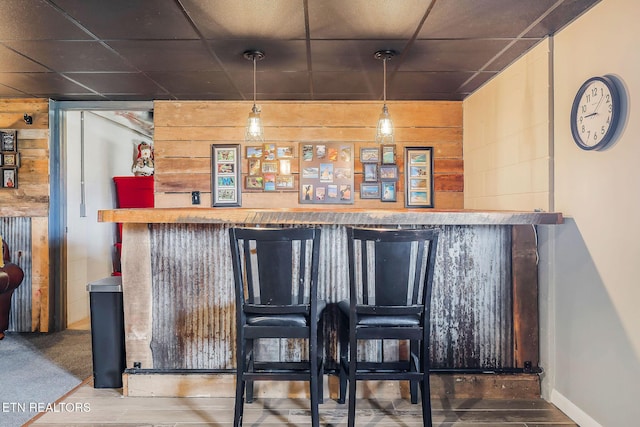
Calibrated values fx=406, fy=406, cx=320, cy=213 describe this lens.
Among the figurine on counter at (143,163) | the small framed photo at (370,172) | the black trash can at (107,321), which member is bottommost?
the black trash can at (107,321)

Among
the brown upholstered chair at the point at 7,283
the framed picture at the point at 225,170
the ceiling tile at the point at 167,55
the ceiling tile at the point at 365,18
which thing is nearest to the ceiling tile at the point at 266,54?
the ceiling tile at the point at 167,55

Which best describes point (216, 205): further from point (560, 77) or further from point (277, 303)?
point (560, 77)

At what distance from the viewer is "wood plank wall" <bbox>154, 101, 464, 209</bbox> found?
13.8 feet

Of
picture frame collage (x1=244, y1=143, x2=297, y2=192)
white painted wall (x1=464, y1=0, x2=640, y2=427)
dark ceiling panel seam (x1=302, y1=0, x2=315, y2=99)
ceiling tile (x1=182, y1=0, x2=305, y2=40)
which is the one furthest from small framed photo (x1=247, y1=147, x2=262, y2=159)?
white painted wall (x1=464, y1=0, x2=640, y2=427)

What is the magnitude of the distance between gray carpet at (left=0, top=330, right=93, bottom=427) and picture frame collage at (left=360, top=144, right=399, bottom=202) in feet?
9.53

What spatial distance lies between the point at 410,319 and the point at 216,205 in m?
2.75

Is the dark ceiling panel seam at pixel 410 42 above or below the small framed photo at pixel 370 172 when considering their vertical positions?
above

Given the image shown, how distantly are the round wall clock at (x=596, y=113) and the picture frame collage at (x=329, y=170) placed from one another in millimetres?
2202

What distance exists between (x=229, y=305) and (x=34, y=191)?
2921mm

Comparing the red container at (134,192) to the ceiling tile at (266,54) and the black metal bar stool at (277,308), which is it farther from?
the black metal bar stool at (277,308)

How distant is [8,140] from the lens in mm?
4086

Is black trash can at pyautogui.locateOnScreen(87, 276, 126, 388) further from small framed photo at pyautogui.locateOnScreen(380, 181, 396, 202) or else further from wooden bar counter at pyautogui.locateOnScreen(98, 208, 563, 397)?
small framed photo at pyautogui.locateOnScreen(380, 181, 396, 202)

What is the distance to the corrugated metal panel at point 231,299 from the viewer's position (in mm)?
2518

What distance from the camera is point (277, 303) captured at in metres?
1.99
